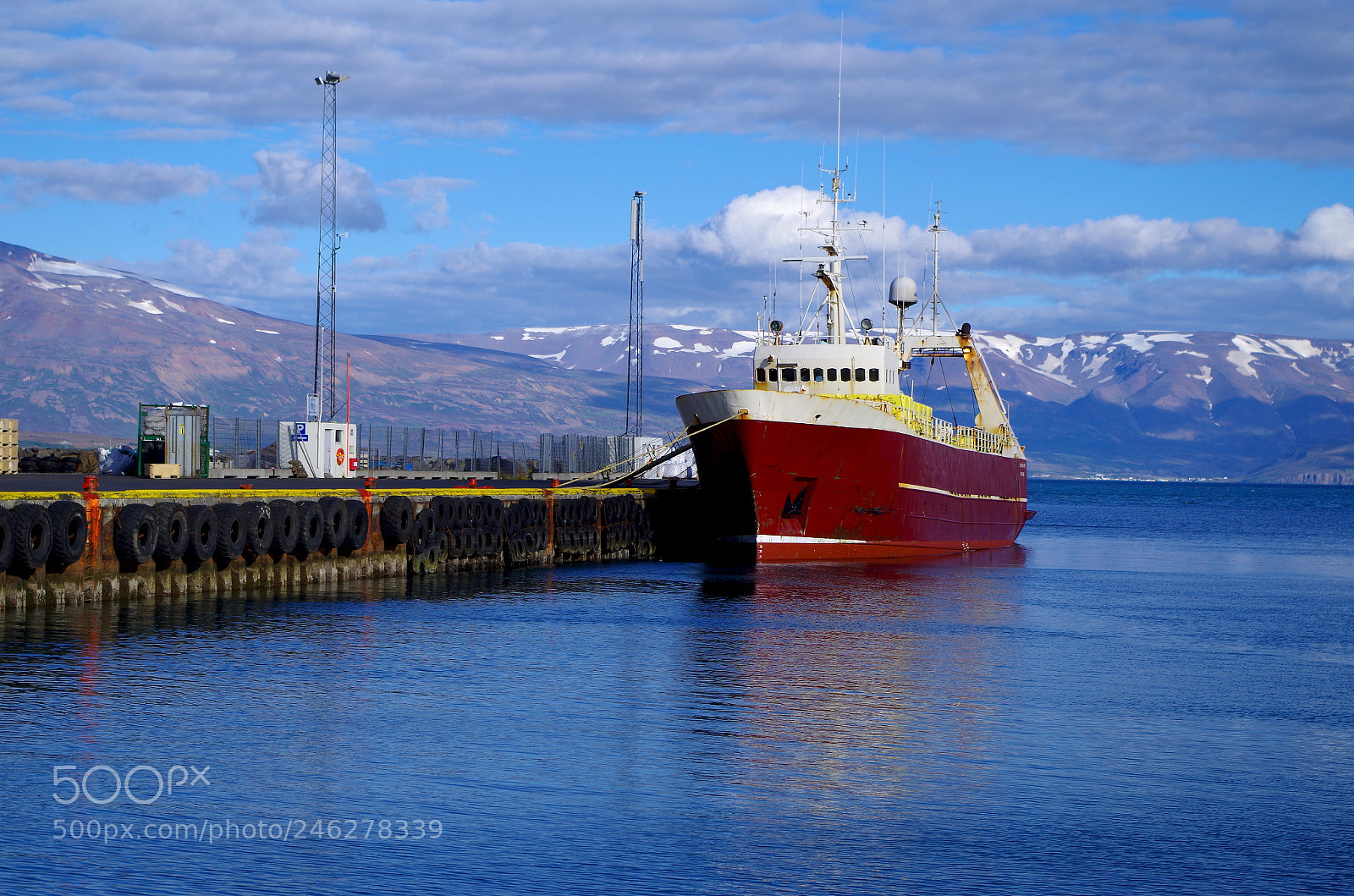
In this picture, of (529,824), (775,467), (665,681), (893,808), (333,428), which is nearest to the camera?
(529,824)

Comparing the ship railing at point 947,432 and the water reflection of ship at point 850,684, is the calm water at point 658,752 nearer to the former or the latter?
the water reflection of ship at point 850,684

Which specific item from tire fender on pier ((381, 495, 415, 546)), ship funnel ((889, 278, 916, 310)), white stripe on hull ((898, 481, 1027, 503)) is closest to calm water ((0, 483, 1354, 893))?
tire fender on pier ((381, 495, 415, 546))

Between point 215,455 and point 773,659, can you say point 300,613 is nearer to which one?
point 773,659

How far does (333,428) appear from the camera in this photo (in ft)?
183

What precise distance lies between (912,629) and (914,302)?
31.6m

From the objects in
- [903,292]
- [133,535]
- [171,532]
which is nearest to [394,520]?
[171,532]

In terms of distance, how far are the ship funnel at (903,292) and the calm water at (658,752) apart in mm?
28473

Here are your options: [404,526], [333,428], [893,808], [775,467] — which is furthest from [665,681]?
[333,428]

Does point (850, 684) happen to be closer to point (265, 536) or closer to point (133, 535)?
point (133, 535)

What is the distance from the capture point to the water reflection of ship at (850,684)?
53.3ft

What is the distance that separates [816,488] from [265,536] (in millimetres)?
18993

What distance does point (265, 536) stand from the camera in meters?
31.8

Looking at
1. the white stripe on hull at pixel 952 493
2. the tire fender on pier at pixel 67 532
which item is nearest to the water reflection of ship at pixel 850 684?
the white stripe on hull at pixel 952 493

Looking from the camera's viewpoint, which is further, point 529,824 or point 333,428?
point 333,428
